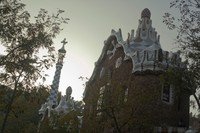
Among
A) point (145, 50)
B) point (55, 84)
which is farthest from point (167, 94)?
point (55, 84)

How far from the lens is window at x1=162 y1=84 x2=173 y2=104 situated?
24.1 metres

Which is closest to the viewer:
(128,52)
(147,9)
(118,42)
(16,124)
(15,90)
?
(15,90)

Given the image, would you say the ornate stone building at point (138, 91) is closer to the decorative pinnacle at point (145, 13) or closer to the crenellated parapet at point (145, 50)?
the crenellated parapet at point (145, 50)

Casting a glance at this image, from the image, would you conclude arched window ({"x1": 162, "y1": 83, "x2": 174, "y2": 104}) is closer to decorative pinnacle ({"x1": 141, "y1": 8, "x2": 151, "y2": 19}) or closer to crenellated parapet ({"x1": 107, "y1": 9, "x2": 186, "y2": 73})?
crenellated parapet ({"x1": 107, "y1": 9, "x2": 186, "y2": 73})

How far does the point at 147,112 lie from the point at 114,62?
21.9ft

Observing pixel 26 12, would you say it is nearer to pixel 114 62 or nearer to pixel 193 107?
pixel 193 107

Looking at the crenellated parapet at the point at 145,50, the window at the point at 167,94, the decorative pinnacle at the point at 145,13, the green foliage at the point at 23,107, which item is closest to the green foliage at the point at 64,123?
the green foliage at the point at 23,107

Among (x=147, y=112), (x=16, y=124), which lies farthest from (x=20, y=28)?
(x=16, y=124)

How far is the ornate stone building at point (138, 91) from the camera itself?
2077 cm

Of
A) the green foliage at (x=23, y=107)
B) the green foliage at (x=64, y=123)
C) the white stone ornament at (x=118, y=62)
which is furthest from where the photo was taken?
the white stone ornament at (x=118, y=62)

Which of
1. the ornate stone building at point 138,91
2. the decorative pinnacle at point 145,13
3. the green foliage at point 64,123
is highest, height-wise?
the decorative pinnacle at point 145,13

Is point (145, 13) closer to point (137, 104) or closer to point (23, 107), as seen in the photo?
point (137, 104)

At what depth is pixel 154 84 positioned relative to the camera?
2378 cm

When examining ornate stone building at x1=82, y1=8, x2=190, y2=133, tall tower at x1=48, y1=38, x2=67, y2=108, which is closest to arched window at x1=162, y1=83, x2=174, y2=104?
ornate stone building at x1=82, y1=8, x2=190, y2=133
